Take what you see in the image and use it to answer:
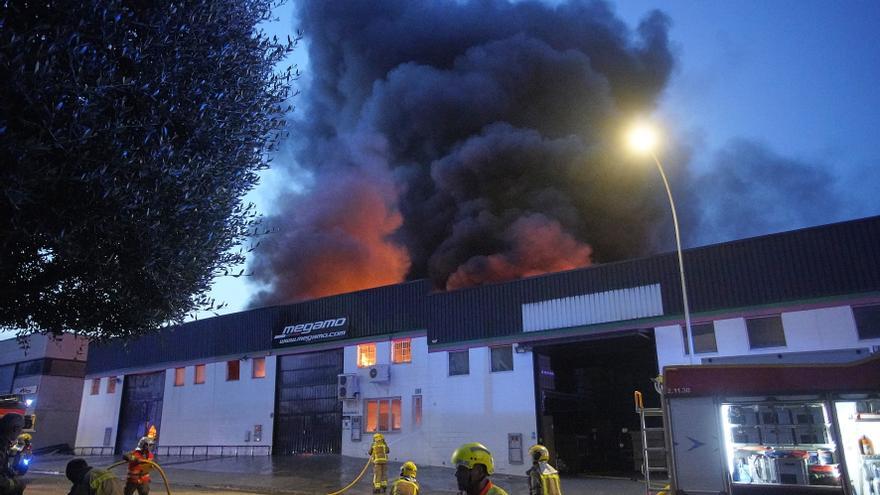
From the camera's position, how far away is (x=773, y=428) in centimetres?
1078

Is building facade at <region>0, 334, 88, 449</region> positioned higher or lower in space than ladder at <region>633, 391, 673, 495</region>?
higher

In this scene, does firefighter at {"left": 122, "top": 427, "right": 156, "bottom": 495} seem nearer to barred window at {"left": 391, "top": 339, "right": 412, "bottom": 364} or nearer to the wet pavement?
the wet pavement

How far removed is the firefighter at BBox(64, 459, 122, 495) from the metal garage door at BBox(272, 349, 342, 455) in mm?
22041

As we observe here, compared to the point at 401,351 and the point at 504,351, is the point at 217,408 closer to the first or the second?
the point at 401,351

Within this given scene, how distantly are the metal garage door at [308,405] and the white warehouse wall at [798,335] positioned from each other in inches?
639

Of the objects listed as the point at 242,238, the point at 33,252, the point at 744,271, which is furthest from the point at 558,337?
the point at 33,252

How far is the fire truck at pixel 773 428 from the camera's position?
10047 mm

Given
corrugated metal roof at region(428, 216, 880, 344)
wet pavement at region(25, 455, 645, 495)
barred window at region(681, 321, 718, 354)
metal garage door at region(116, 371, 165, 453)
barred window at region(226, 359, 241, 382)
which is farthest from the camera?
metal garage door at region(116, 371, 165, 453)

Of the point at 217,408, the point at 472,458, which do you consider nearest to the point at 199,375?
the point at 217,408

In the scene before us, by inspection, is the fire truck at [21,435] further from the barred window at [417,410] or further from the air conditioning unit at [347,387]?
the barred window at [417,410]

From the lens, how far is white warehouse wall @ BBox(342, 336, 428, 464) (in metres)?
24.8

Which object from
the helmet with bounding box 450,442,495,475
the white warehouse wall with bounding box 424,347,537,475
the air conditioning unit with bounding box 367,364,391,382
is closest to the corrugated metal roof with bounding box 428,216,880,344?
the white warehouse wall with bounding box 424,347,537,475

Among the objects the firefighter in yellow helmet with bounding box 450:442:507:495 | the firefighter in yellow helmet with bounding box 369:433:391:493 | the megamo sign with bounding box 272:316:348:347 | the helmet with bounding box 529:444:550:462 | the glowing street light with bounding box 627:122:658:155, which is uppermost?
the glowing street light with bounding box 627:122:658:155

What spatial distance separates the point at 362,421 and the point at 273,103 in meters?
18.0
